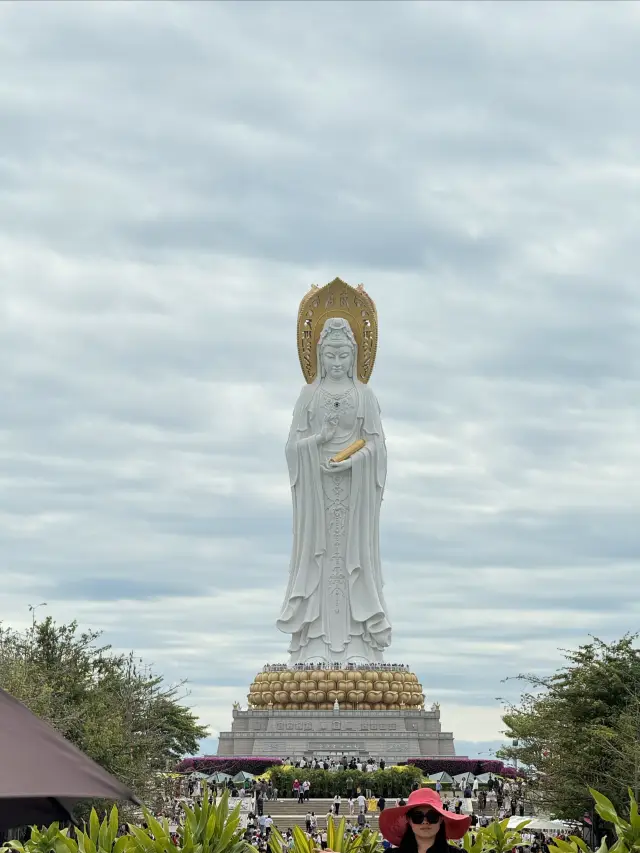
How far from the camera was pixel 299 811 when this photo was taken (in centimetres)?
3180

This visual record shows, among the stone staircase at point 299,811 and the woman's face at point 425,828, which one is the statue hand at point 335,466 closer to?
the stone staircase at point 299,811

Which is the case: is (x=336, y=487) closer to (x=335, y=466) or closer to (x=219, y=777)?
(x=335, y=466)

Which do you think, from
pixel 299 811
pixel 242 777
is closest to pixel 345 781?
pixel 299 811

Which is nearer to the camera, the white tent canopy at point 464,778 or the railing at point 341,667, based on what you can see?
the white tent canopy at point 464,778

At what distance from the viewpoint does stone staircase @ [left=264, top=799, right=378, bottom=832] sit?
30.4m

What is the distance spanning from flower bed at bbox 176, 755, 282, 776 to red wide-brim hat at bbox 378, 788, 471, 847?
3204cm

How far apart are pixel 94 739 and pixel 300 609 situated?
2049 centimetres

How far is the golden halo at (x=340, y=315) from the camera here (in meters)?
46.2

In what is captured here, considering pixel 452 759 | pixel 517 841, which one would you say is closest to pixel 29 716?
pixel 517 841

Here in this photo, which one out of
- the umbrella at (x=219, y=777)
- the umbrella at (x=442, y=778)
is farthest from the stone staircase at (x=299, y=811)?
the umbrella at (x=219, y=777)

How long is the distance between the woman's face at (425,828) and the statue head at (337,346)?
130ft

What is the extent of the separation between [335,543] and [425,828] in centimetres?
3937

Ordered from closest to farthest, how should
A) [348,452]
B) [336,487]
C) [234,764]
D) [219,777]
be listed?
1. [219,777]
2. [234,764]
3. [348,452]
4. [336,487]

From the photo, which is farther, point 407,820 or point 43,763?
point 407,820
